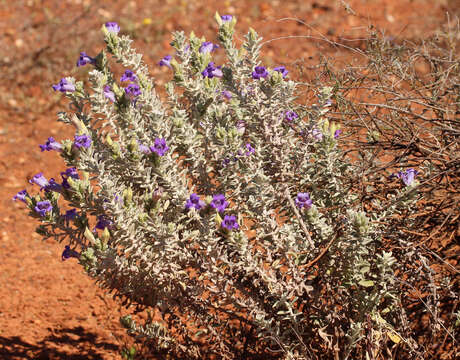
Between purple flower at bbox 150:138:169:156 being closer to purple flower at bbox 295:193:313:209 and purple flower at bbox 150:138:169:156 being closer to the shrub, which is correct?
the shrub

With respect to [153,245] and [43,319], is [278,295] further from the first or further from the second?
[43,319]

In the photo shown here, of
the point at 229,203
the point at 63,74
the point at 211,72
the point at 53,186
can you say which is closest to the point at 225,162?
the point at 229,203

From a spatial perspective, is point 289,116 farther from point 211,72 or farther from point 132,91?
point 132,91

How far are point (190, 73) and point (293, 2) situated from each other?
5.65m

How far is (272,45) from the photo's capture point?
679 centimetres

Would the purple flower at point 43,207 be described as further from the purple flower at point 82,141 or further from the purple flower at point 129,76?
the purple flower at point 129,76

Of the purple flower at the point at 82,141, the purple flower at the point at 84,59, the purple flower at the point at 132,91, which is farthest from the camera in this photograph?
the purple flower at the point at 84,59

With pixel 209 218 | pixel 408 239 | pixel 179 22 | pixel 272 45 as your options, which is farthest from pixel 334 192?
pixel 179 22

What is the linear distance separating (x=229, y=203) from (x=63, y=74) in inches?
170

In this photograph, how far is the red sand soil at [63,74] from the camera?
3.19 metres

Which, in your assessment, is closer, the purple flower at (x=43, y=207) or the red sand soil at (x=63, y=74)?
the purple flower at (x=43, y=207)

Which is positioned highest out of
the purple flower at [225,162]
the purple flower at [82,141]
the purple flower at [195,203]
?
the purple flower at [82,141]

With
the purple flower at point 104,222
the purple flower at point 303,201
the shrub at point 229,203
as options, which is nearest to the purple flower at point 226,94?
the shrub at point 229,203

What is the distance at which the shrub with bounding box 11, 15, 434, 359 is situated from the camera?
203cm
